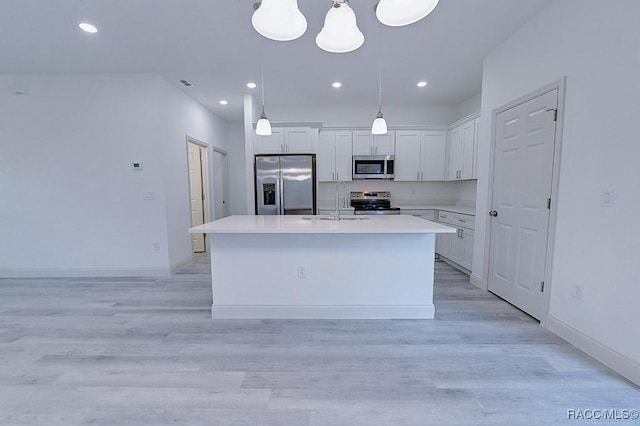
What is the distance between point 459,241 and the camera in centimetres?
397

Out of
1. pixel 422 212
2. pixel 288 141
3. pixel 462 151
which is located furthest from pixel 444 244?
pixel 288 141

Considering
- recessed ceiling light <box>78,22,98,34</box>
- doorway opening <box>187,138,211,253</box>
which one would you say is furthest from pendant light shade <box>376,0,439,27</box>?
doorway opening <box>187,138,211,253</box>

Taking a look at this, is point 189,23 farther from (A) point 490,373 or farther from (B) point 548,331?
(B) point 548,331

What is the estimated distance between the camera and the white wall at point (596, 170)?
1.73 meters

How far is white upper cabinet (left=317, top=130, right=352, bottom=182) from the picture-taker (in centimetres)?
494

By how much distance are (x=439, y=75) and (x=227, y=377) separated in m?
4.24

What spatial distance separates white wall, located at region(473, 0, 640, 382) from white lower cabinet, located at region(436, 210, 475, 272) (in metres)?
1.40

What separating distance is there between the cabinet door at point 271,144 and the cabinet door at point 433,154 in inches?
102

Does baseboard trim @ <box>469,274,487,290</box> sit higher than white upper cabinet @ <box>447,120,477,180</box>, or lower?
lower

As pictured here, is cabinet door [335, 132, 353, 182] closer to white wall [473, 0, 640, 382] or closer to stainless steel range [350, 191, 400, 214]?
stainless steel range [350, 191, 400, 214]

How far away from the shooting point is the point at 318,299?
262cm

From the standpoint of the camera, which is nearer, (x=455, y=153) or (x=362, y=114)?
(x=455, y=153)

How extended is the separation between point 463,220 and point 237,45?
3671mm

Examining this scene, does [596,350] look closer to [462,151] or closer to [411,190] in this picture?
[462,151]
